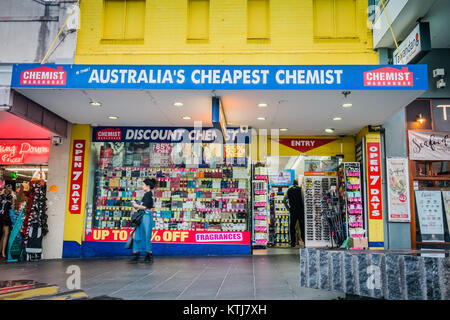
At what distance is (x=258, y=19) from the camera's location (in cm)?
Result: 980

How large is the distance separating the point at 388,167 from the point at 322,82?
3.57 metres

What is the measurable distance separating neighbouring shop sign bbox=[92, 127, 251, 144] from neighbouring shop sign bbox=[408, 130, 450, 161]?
4.20 meters

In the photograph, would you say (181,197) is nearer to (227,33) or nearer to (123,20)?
(227,33)

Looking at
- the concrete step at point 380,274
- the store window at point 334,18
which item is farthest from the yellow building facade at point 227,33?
the concrete step at point 380,274

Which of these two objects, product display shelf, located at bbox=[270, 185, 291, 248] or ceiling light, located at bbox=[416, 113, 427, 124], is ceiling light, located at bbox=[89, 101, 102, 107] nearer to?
product display shelf, located at bbox=[270, 185, 291, 248]

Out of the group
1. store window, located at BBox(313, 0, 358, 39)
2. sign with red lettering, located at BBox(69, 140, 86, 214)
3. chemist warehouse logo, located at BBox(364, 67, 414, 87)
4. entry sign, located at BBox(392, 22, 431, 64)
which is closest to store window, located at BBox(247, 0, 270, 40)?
store window, located at BBox(313, 0, 358, 39)

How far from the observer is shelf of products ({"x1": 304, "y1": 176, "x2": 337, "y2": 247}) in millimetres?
10898

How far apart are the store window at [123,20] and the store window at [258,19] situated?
2.84m

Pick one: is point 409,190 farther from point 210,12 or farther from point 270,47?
point 210,12

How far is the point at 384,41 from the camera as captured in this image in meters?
8.83

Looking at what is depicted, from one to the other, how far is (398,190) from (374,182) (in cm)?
59

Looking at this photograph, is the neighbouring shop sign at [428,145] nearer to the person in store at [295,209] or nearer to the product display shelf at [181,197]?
the person in store at [295,209]

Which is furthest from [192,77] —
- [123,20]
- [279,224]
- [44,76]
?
[279,224]

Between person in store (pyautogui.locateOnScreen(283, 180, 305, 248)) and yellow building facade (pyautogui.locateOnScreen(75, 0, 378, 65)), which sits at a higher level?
yellow building facade (pyautogui.locateOnScreen(75, 0, 378, 65))
